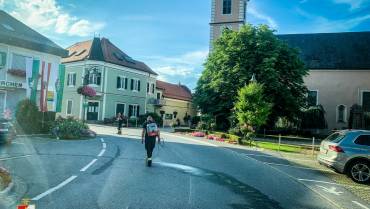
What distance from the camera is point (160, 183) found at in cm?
905

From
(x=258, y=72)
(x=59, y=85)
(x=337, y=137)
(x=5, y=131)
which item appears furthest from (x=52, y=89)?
(x=337, y=137)

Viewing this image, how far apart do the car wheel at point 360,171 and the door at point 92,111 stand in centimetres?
3660

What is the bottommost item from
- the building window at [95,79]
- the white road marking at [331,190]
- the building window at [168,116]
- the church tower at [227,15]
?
the white road marking at [331,190]

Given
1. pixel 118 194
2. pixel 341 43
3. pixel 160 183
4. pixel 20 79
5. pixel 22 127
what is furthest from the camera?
pixel 341 43

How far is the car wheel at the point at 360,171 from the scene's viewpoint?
1180 cm

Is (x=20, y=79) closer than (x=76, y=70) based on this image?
Yes

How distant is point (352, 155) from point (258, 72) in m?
20.9

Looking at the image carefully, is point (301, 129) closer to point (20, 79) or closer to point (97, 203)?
point (20, 79)

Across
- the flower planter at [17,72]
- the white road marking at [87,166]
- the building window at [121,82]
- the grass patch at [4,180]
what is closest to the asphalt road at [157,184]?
the white road marking at [87,166]

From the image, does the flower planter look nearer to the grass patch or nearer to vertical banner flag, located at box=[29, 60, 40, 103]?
vertical banner flag, located at box=[29, 60, 40, 103]

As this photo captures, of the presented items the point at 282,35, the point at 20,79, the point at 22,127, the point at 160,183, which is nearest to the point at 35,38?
the point at 20,79

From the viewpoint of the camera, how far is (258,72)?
32281 mm

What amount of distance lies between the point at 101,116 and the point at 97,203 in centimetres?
3894

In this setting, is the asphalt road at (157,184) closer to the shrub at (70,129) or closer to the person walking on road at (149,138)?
the person walking on road at (149,138)
